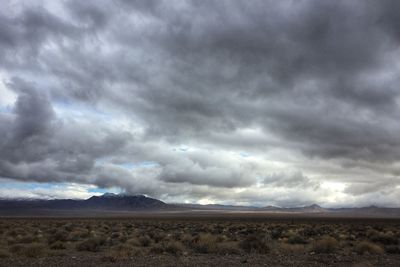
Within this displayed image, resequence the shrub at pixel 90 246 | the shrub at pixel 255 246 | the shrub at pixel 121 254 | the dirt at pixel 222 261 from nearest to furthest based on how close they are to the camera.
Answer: the dirt at pixel 222 261 < the shrub at pixel 121 254 < the shrub at pixel 255 246 < the shrub at pixel 90 246

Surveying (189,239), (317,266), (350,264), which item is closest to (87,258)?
(189,239)

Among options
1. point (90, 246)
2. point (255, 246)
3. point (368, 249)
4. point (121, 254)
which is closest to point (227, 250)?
point (255, 246)

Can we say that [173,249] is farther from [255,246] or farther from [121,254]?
[255,246]

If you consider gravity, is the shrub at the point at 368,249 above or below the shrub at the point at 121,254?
above

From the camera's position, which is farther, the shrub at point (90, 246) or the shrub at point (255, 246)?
the shrub at point (90, 246)

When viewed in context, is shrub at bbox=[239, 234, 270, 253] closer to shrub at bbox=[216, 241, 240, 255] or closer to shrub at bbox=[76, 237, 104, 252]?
shrub at bbox=[216, 241, 240, 255]

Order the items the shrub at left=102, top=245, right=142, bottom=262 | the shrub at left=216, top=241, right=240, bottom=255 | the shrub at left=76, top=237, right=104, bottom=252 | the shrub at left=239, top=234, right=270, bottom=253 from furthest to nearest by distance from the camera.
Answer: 1. the shrub at left=76, top=237, right=104, bottom=252
2. the shrub at left=239, top=234, right=270, bottom=253
3. the shrub at left=216, top=241, right=240, bottom=255
4. the shrub at left=102, top=245, right=142, bottom=262

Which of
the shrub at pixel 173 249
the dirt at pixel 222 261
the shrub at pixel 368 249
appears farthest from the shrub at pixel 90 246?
the shrub at pixel 368 249

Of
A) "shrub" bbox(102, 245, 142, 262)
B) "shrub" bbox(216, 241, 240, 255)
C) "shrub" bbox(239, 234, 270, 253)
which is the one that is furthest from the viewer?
"shrub" bbox(239, 234, 270, 253)

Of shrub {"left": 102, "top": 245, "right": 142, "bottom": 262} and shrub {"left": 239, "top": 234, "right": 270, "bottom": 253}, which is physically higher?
shrub {"left": 239, "top": 234, "right": 270, "bottom": 253}

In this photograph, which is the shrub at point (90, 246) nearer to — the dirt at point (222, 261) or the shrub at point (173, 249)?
the dirt at point (222, 261)

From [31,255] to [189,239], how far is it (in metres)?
12.1

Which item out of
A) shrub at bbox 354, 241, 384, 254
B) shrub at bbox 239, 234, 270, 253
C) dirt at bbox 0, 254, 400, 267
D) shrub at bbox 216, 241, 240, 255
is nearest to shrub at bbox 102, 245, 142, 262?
dirt at bbox 0, 254, 400, 267

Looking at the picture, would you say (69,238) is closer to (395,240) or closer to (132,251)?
(132,251)
